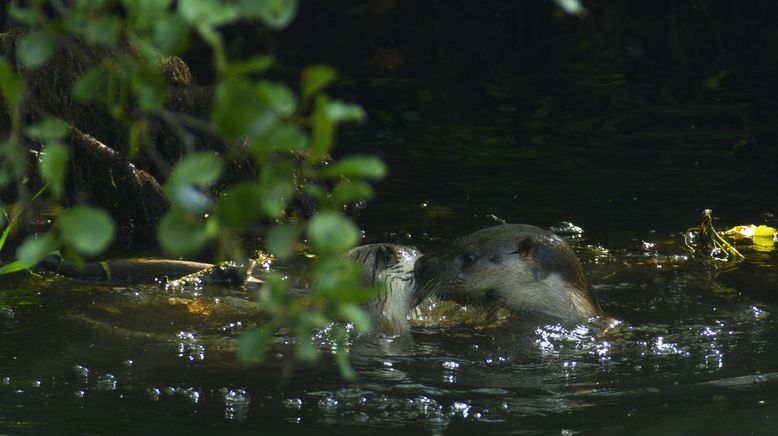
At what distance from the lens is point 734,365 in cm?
401

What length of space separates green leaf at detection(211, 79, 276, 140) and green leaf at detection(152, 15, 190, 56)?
6 cm

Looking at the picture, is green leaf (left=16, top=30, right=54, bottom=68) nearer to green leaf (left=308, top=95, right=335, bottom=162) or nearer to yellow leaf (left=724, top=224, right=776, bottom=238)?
green leaf (left=308, top=95, right=335, bottom=162)

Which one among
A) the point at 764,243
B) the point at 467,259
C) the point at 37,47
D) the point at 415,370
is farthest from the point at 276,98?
the point at 764,243

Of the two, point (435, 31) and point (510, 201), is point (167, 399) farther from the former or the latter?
point (435, 31)

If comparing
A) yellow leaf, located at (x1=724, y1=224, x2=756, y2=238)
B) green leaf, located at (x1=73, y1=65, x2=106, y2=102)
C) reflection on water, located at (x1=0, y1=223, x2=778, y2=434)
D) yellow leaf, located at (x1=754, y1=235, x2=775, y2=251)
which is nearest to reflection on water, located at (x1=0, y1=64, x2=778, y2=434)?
reflection on water, located at (x1=0, y1=223, x2=778, y2=434)

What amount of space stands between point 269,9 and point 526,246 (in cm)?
381

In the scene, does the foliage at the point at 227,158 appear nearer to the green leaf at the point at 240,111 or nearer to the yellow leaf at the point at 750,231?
the green leaf at the point at 240,111

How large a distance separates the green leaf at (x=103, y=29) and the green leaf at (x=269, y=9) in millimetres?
137

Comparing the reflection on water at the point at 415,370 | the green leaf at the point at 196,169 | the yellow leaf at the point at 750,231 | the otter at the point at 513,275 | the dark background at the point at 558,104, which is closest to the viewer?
the green leaf at the point at 196,169

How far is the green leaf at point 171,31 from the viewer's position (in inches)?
45.4

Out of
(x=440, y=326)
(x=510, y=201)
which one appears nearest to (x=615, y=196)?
(x=510, y=201)

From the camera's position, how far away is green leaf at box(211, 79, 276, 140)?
1.12 meters

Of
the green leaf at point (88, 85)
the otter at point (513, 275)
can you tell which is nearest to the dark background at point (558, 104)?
the otter at point (513, 275)

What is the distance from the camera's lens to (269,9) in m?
1.14
